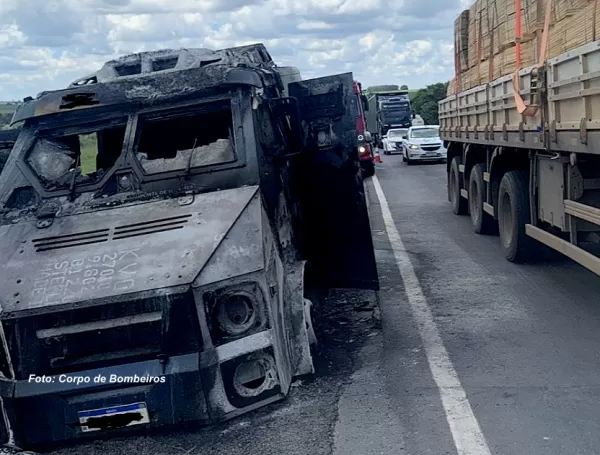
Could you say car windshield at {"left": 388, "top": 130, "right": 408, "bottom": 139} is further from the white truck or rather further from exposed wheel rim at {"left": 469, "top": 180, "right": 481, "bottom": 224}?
the white truck

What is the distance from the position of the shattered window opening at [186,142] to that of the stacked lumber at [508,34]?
276 centimetres

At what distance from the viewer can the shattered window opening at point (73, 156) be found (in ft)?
20.5

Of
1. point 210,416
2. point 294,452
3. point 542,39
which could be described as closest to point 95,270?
point 210,416

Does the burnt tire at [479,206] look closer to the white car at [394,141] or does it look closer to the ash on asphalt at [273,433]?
the ash on asphalt at [273,433]

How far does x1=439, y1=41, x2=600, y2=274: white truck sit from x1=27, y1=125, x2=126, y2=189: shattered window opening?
11.2ft

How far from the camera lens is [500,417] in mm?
5098

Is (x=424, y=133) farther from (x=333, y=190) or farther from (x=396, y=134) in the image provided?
(x=333, y=190)

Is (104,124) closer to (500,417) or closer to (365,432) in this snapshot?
(365,432)

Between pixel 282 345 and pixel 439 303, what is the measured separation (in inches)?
127

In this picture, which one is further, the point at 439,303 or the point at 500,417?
the point at 439,303

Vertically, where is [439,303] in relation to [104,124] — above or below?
below

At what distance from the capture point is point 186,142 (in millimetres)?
6301

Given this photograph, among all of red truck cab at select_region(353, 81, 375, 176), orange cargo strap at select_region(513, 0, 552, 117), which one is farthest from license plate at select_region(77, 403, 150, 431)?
red truck cab at select_region(353, 81, 375, 176)

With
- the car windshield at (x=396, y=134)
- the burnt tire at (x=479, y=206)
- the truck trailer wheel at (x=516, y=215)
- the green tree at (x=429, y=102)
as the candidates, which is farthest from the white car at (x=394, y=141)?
the truck trailer wheel at (x=516, y=215)
